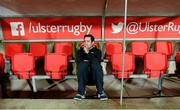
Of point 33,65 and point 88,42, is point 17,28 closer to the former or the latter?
point 33,65

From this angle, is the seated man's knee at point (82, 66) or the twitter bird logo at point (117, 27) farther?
the twitter bird logo at point (117, 27)

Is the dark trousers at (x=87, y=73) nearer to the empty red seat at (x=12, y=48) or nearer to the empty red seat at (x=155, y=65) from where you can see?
the empty red seat at (x=155, y=65)

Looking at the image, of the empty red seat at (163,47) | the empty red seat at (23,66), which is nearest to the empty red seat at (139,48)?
the empty red seat at (163,47)

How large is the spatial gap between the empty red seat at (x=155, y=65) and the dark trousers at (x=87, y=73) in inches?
44.3

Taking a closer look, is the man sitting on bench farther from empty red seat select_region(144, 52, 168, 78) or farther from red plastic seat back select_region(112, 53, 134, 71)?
empty red seat select_region(144, 52, 168, 78)

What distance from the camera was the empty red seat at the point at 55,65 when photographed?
5480 millimetres

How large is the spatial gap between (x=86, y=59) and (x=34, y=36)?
2147mm

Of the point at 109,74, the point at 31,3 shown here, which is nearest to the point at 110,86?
the point at 109,74

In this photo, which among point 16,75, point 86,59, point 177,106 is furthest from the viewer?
point 16,75

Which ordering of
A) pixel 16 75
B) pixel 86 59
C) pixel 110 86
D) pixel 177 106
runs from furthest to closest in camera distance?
pixel 110 86 < pixel 16 75 < pixel 86 59 < pixel 177 106

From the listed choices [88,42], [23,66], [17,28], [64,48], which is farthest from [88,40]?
[17,28]

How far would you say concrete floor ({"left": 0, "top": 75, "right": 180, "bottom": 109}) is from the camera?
14.6 ft

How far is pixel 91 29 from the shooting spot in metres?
6.73

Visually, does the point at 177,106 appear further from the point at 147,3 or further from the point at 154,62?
the point at 147,3
